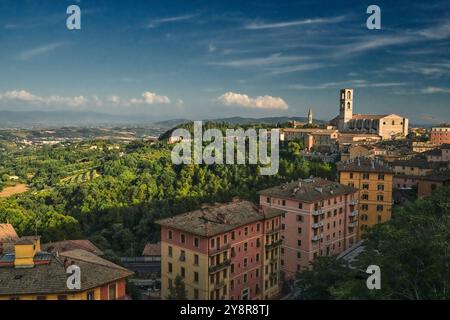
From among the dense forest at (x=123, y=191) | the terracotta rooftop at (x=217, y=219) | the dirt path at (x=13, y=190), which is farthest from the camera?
the dirt path at (x=13, y=190)

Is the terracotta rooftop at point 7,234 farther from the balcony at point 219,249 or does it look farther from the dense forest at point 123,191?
the balcony at point 219,249

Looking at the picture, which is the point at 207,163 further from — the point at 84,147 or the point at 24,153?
the point at 24,153

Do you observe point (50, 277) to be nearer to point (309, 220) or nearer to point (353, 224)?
point (309, 220)

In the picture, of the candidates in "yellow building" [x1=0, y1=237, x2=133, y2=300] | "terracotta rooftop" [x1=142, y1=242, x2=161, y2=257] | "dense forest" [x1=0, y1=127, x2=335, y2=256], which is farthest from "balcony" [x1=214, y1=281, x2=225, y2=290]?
"terracotta rooftop" [x1=142, y1=242, x2=161, y2=257]

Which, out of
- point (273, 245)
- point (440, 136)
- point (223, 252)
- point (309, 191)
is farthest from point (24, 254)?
point (440, 136)

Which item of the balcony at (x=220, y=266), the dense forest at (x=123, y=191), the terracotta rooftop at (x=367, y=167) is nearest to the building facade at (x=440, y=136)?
Answer: the dense forest at (x=123, y=191)
